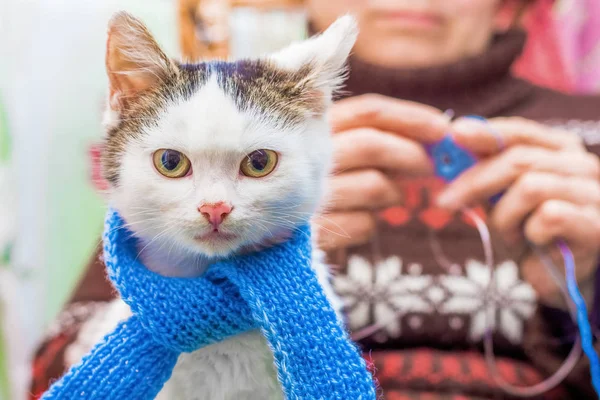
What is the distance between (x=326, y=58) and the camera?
0.42 meters

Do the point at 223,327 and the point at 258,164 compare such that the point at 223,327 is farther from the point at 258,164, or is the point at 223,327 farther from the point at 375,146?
the point at 375,146

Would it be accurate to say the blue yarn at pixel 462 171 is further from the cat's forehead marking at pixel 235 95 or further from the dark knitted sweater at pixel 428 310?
the cat's forehead marking at pixel 235 95

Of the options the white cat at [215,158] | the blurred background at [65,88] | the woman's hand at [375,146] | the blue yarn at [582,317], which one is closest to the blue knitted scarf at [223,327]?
the white cat at [215,158]

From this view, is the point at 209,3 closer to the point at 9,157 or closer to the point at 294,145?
the point at 9,157

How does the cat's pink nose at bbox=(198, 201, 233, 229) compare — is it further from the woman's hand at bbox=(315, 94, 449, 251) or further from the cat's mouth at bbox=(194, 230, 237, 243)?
the woman's hand at bbox=(315, 94, 449, 251)

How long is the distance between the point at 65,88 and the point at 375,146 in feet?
2.63

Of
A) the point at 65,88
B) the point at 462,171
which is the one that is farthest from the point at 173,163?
the point at 65,88

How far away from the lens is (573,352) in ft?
2.46

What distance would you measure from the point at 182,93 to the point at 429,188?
1.68 feet

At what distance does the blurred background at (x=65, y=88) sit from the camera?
968mm

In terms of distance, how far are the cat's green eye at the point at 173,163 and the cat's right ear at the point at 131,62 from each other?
72 millimetres

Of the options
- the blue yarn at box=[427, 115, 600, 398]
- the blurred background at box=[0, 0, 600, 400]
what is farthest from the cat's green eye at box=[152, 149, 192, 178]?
the blurred background at box=[0, 0, 600, 400]

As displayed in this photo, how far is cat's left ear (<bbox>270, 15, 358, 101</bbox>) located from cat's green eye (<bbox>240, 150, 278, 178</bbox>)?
0.29ft

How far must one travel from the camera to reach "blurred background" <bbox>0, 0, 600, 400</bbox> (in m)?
0.97
